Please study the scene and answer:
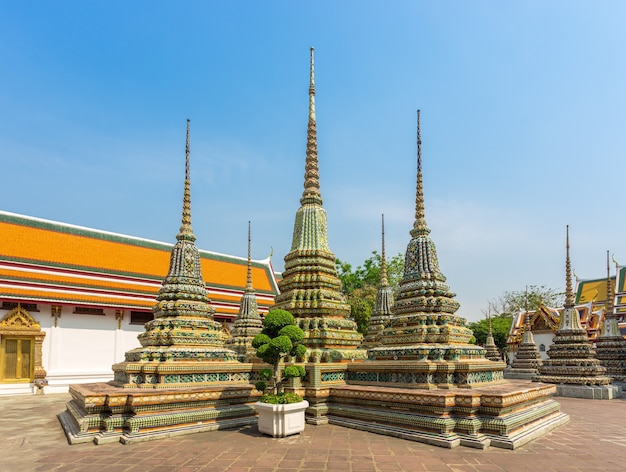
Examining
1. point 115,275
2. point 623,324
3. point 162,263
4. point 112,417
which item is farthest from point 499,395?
point 623,324

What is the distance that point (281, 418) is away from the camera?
28.9 ft

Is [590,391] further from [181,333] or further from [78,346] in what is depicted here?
[78,346]

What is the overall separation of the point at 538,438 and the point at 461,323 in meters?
2.98

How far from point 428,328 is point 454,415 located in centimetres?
223

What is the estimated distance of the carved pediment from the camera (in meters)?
20.3

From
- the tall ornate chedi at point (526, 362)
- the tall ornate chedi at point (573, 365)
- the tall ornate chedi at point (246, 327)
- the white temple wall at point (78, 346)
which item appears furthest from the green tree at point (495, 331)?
the white temple wall at point (78, 346)

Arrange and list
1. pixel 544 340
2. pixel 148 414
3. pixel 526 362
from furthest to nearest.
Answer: pixel 544 340 < pixel 526 362 < pixel 148 414

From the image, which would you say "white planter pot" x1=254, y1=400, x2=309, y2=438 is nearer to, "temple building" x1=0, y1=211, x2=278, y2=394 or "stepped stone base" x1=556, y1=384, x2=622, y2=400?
"temple building" x1=0, y1=211, x2=278, y2=394

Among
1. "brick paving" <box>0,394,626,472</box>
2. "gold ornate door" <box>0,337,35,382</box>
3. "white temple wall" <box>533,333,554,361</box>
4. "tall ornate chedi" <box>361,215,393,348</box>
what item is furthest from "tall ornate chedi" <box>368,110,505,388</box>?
"white temple wall" <box>533,333,554,361</box>

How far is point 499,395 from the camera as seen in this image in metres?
8.20

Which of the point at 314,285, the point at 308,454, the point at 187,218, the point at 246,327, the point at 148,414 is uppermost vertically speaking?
the point at 187,218

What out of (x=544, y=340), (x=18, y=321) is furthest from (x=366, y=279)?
(x=18, y=321)

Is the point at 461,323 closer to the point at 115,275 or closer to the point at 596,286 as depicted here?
the point at 115,275

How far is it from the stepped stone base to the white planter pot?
1472 cm
